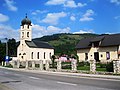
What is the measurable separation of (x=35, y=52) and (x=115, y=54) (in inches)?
1232

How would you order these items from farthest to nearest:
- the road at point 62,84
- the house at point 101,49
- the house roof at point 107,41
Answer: the house roof at point 107,41
the house at point 101,49
the road at point 62,84

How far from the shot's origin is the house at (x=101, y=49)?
4797cm

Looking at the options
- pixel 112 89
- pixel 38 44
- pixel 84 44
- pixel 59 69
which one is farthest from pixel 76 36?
pixel 112 89

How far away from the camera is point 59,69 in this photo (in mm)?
34562

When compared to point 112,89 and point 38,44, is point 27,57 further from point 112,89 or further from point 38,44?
point 112,89

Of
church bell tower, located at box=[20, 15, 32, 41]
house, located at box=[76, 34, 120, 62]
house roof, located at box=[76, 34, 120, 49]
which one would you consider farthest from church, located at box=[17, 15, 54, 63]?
house roof, located at box=[76, 34, 120, 49]

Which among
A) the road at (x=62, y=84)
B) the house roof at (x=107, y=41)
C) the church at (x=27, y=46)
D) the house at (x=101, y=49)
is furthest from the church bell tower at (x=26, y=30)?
the road at (x=62, y=84)

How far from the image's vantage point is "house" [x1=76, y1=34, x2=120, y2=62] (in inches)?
1889

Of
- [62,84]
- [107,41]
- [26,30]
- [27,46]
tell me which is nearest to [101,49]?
[107,41]

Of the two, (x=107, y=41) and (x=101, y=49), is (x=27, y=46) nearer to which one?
(x=101, y=49)

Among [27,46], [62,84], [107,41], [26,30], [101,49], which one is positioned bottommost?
[62,84]

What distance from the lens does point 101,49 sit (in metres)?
50.9

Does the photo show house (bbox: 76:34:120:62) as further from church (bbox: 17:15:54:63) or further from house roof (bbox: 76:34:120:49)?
church (bbox: 17:15:54:63)

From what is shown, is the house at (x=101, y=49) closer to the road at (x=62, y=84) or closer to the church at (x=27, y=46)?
the church at (x=27, y=46)
